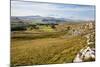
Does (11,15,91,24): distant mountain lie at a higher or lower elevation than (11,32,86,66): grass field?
higher

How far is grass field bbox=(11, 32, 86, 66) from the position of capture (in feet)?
8.16

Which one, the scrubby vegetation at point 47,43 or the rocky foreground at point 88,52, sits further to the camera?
the rocky foreground at point 88,52

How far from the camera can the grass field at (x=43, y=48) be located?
8.16 ft

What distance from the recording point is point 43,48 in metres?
2.60

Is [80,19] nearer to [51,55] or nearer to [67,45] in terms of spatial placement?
[67,45]

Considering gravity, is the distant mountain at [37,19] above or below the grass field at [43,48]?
above

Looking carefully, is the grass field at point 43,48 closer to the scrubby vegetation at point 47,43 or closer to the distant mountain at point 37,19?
the scrubby vegetation at point 47,43

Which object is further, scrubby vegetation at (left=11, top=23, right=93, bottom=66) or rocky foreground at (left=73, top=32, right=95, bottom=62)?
rocky foreground at (left=73, top=32, right=95, bottom=62)

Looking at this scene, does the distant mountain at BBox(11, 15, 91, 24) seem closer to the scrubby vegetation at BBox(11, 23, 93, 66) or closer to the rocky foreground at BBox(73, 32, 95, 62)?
the scrubby vegetation at BBox(11, 23, 93, 66)

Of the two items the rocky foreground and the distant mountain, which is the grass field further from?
the distant mountain

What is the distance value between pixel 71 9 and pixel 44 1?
40cm

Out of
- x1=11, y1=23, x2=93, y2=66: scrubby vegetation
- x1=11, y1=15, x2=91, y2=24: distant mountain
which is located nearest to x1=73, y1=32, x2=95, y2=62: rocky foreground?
x1=11, y1=23, x2=93, y2=66: scrubby vegetation

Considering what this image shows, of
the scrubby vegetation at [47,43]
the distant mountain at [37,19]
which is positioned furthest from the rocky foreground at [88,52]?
the distant mountain at [37,19]
